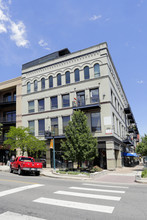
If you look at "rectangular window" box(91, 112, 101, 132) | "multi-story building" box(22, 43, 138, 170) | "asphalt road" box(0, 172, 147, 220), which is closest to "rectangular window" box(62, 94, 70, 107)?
"multi-story building" box(22, 43, 138, 170)

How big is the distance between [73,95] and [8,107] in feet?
48.2

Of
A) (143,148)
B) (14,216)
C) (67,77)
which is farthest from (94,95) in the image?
(14,216)

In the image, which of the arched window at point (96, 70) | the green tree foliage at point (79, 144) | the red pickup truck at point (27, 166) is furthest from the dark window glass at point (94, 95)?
the red pickup truck at point (27, 166)

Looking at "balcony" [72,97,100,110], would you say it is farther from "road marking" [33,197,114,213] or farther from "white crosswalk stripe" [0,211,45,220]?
"white crosswalk stripe" [0,211,45,220]

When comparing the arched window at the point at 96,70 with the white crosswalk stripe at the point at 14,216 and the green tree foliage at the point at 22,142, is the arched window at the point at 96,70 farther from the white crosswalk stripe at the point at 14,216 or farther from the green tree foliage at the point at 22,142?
the white crosswalk stripe at the point at 14,216

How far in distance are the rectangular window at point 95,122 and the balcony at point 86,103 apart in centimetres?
123

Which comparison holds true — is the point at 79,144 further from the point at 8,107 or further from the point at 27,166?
the point at 8,107

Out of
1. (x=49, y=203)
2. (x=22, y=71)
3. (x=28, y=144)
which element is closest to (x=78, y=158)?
(x=28, y=144)

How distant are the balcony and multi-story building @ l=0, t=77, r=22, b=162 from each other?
35.4 feet

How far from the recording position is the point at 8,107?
3566cm

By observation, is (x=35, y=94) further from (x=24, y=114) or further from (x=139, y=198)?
(x=139, y=198)

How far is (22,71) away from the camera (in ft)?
110

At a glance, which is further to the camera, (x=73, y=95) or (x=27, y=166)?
(x=73, y=95)

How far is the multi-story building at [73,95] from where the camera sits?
25.0m
